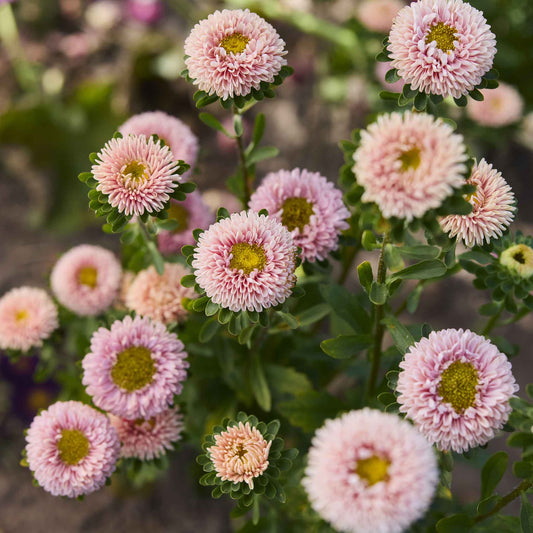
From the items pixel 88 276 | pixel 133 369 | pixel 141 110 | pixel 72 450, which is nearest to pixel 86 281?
pixel 88 276

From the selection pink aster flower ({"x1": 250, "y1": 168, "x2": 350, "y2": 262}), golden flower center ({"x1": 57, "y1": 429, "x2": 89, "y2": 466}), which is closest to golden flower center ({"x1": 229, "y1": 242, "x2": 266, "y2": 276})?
pink aster flower ({"x1": 250, "y1": 168, "x2": 350, "y2": 262})

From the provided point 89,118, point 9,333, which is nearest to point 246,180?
point 9,333

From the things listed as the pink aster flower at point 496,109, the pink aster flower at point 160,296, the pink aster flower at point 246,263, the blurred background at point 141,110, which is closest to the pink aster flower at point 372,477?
the pink aster flower at point 246,263

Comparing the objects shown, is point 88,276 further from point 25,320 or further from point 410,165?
point 410,165

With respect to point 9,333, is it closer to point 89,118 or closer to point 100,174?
point 100,174

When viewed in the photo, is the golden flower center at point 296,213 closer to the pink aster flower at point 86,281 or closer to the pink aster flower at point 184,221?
the pink aster flower at point 184,221

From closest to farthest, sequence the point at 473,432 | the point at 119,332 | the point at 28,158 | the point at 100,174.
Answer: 1. the point at 473,432
2. the point at 100,174
3. the point at 119,332
4. the point at 28,158
